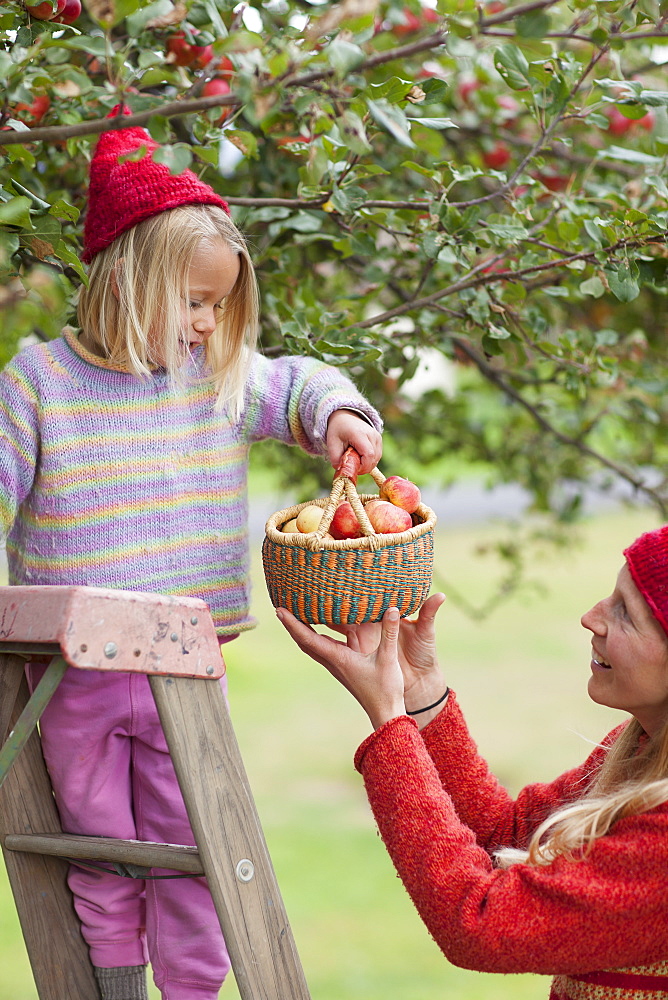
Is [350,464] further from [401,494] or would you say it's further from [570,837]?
[570,837]

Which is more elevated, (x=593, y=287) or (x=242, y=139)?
(x=242, y=139)

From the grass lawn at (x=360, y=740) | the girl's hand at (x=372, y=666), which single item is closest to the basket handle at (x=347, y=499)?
the girl's hand at (x=372, y=666)

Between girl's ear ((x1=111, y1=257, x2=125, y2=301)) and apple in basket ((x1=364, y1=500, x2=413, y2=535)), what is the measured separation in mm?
439

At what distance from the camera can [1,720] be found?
134cm

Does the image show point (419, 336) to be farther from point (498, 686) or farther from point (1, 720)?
point (498, 686)

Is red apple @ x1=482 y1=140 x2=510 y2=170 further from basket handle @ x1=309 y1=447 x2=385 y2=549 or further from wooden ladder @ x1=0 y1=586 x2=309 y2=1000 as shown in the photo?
wooden ladder @ x1=0 y1=586 x2=309 y2=1000

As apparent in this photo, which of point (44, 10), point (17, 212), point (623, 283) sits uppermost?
point (44, 10)

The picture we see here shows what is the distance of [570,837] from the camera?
4.00ft

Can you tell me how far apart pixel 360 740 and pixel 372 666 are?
4.62 m

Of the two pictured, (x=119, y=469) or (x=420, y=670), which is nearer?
(x=119, y=469)

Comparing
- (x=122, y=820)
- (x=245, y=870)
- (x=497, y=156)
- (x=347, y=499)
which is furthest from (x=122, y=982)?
(x=497, y=156)

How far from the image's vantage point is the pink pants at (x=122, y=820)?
58.2 inches

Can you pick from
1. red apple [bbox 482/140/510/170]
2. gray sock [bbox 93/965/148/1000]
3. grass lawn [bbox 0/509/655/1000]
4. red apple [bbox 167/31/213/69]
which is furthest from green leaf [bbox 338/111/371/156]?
red apple [bbox 482/140/510/170]

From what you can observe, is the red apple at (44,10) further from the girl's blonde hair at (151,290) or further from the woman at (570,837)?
the woman at (570,837)
